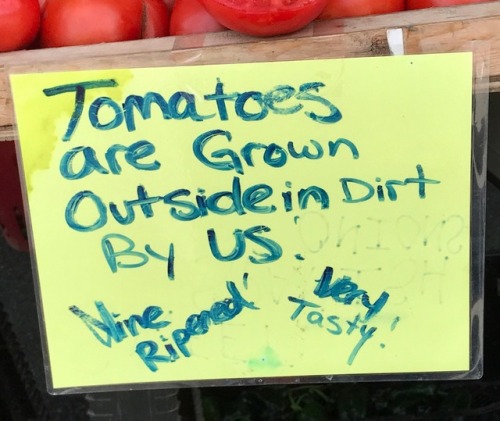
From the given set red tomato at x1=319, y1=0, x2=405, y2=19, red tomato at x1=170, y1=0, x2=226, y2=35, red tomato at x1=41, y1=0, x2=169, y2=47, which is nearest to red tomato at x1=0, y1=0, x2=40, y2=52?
red tomato at x1=41, y1=0, x2=169, y2=47

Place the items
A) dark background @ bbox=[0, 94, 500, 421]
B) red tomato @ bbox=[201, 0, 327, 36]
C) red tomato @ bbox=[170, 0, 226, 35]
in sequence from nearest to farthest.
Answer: red tomato @ bbox=[201, 0, 327, 36] → red tomato @ bbox=[170, 0, 226, 35] → dark background @ bbox=[0, 94, 500, 421]

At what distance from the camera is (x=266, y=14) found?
52cm

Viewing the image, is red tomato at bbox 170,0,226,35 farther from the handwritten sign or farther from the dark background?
the dark background

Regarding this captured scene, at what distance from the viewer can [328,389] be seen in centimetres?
101

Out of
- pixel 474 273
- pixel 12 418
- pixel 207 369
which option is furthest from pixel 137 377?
pixel 12 418

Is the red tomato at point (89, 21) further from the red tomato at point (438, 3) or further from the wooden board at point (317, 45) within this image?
the red tomato at point (438, 3)

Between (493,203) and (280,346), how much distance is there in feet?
3.54

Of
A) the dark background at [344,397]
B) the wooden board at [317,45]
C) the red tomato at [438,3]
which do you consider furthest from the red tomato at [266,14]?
the dark background at [344,397]

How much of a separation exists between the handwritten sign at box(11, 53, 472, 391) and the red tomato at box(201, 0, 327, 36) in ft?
0.11

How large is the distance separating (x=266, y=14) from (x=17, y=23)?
0.79 feet

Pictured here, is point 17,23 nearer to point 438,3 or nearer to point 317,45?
point 317,45

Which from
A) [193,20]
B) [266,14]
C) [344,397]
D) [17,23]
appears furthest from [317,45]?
[344,397]

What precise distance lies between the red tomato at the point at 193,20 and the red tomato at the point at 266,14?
0.07m

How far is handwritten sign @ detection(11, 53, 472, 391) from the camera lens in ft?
1.75
